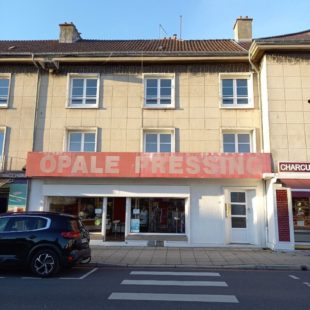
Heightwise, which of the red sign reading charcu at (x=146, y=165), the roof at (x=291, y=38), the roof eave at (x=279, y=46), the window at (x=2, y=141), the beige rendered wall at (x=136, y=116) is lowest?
the red sign reading charcu at (x=146, y=165)

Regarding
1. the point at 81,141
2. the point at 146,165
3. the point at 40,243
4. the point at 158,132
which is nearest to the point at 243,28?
the point at 158,132

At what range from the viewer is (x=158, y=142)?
15.3 metres

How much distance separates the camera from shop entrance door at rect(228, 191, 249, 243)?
571 inches

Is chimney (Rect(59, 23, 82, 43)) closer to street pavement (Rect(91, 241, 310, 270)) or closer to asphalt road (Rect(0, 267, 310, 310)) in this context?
street pavement (Rect(91, 241, 310, 270))

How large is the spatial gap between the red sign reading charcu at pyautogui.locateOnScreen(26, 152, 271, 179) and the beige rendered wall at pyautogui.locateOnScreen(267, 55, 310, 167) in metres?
0.94

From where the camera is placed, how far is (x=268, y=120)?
13828 mm

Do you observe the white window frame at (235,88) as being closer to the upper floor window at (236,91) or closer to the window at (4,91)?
the upper floor window at (236,91)

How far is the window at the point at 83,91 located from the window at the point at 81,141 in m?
1.27

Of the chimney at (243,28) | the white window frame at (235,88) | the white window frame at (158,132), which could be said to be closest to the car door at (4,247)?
the white window frame at (158,132)

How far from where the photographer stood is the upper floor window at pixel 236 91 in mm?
15406

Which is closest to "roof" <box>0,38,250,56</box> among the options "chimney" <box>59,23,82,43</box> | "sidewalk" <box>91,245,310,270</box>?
"chimney" <box>59,23,82,43</box>

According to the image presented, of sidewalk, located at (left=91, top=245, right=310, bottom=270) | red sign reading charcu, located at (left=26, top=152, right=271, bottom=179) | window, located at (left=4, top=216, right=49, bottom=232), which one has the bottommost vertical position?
sidewalk, located at (left=91, top=245, right=310, bottom=270)

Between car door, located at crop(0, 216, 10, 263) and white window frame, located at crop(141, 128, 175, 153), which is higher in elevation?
white window frame, located at crop(141, 128, 175, 153)

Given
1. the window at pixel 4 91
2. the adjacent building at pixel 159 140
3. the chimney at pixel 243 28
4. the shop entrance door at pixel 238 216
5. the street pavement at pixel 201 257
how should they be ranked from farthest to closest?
1. the chimney at pixel 243 28
2. the window at pixel 4 91
3. the shop entrance door at pixel 238 216
4. the adjacent building at pixel 159 140
5. the street pavement at pixel 201 257
